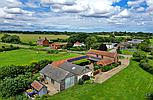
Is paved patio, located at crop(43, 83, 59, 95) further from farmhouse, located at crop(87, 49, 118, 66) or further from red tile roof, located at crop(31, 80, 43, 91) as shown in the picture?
farmhouse, located at crop(87, 49, 118, 66)

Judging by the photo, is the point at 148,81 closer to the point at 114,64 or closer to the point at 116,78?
the point at 116,78

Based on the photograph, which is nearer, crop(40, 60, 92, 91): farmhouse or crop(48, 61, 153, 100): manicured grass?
crop(48, 61, 153, 100): manicured grass

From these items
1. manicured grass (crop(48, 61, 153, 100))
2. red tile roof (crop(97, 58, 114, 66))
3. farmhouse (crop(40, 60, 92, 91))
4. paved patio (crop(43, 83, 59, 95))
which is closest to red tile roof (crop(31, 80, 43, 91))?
paved patio (crop(43, 83, 59, 95))

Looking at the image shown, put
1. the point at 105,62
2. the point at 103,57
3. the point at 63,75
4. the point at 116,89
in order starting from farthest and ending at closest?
the point at 103,57
the point at 105,62
the point at 63,75
the point at 116,89

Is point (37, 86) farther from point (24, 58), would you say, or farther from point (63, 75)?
point (24, 58)

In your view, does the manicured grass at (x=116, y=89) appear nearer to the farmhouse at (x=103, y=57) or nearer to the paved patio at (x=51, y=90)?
the paved patio at (x=51, y=90)

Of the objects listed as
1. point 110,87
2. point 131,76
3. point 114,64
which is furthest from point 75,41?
point 110,87

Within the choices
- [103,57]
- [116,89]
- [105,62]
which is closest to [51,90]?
[116,89]

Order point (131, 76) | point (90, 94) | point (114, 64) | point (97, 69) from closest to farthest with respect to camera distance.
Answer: point (90, 94)
point (131, 76)
point (97, 69)
point (114, 64)
